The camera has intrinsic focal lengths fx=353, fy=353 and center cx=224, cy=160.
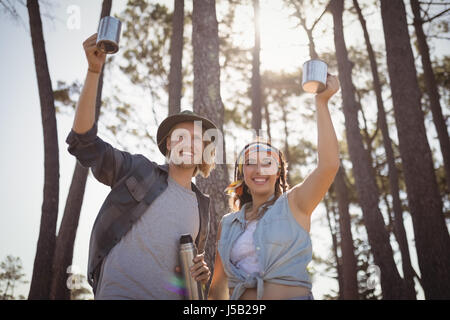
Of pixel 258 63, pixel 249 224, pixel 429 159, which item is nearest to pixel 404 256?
pixel 429 159

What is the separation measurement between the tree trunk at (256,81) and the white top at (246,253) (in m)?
7.85

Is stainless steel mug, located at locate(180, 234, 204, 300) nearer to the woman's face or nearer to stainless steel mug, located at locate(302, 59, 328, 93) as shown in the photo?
the woman's face

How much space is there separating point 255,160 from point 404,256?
33.9ft

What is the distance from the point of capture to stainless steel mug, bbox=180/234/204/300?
204 centimetres

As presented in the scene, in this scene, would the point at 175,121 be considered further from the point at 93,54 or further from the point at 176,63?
the point at 176,63

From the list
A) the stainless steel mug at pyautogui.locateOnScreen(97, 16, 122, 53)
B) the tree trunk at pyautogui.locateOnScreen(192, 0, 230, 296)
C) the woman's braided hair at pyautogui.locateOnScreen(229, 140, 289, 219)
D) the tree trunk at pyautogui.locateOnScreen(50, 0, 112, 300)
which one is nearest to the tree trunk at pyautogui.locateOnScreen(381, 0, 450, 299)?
the tree trunk at pyautogui.locateOnScreen(192, 0, 230, 296)

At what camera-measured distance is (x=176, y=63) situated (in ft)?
25.9

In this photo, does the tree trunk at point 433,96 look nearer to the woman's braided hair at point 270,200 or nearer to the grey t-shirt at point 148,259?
the woman's braided hair at point 270,200

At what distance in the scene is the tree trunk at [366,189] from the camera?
7.87 metres

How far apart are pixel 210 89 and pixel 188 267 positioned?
3041mm

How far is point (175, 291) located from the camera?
2129 mm

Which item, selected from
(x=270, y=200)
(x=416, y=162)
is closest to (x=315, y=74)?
(x=270, y=200)

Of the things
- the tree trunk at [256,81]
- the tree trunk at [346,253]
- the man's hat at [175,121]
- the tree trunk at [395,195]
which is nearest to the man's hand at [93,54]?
the man's hat at [175,121]
